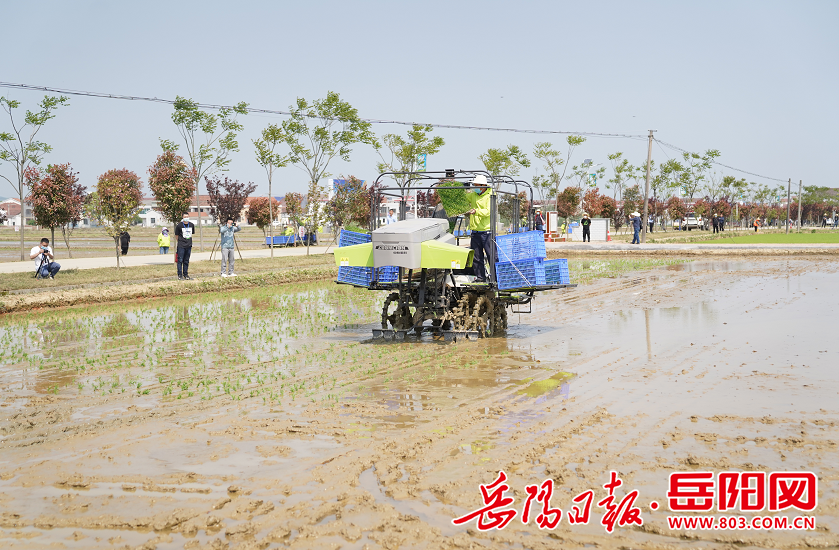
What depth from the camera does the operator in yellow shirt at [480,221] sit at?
11.2m

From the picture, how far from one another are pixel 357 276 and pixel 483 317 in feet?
6.90

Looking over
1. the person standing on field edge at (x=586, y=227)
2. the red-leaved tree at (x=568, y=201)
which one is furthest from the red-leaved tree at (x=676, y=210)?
the person standing on field edge at (x=586, y=227)

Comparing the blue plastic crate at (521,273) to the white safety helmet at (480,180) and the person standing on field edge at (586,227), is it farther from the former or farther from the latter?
the person standing on field edge at (586,227)

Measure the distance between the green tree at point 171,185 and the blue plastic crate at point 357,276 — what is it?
15088 millimetres

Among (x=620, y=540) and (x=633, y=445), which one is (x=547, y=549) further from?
(x=633, y=445)

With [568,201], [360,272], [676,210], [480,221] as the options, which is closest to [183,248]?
[360,272]

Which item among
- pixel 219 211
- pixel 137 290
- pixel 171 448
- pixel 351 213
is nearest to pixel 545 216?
pixel 351 213

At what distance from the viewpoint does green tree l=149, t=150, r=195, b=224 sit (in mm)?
25375

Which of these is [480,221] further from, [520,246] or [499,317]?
[499,317]

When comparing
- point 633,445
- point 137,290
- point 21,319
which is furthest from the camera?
point 137,290

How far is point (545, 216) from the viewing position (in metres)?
42.5

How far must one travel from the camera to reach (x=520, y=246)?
11.2 m

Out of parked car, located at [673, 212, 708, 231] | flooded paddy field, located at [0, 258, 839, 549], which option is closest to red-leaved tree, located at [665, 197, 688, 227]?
parked car, located at [673, 212, 708, 231]

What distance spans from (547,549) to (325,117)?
2749 centimetres
